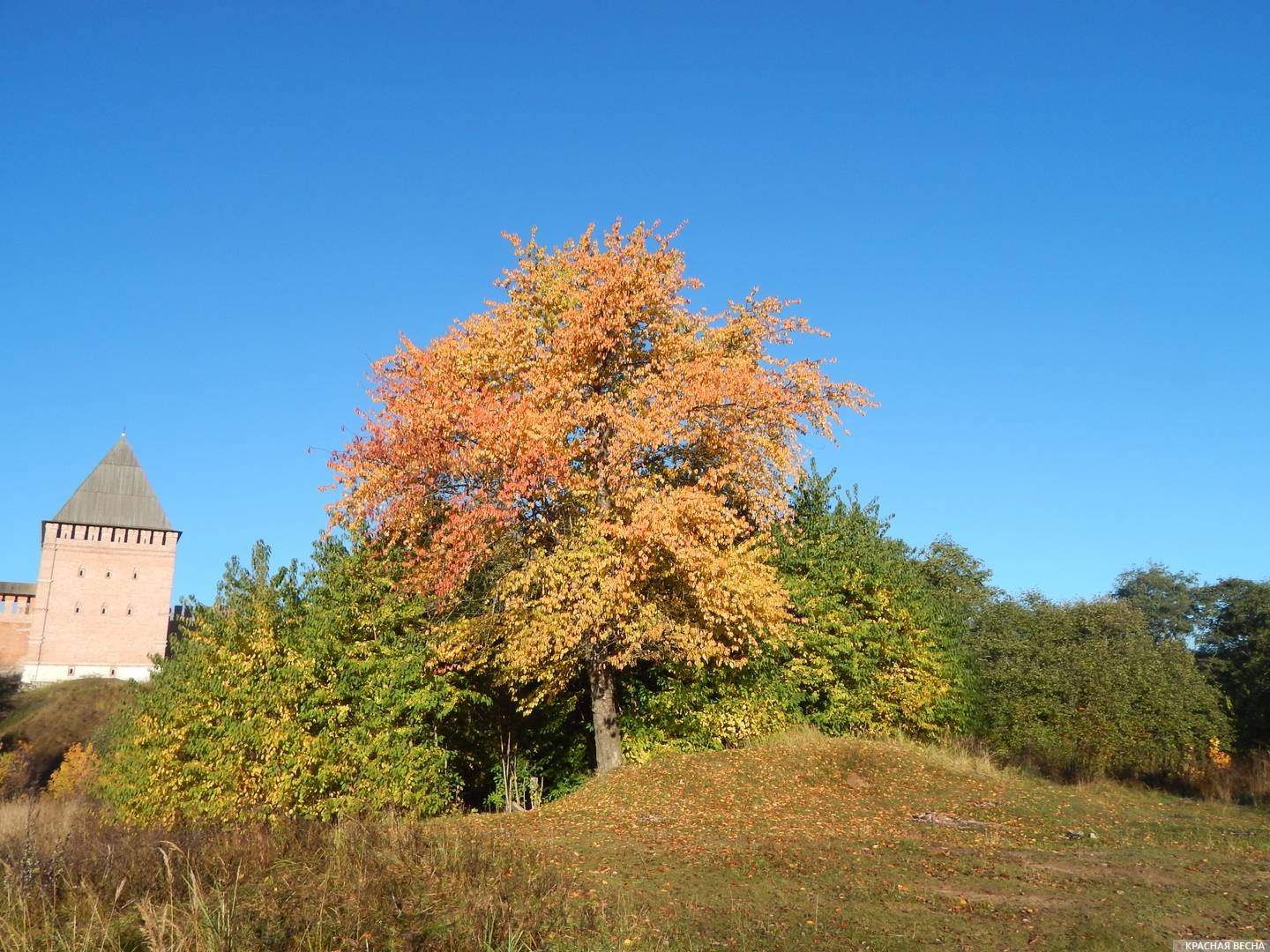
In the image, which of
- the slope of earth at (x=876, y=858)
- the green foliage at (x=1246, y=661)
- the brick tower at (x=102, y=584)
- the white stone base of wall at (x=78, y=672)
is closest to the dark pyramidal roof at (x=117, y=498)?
the brick tower at (x=102, y=584)

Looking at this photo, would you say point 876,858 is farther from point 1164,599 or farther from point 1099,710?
point 1164,599

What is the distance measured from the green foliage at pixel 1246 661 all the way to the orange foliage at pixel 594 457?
25.0 metres

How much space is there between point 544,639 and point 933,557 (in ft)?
141

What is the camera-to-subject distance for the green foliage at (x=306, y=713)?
1516 cm

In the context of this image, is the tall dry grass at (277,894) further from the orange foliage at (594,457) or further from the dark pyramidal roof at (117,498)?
the dark pyramidal roof at (117,498)

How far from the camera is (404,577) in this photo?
16875mm

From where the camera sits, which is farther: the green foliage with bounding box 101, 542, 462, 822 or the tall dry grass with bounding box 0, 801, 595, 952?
the green foliage with bounding box 101, 542, 462, 822

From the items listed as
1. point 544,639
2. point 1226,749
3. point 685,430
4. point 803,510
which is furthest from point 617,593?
point 1226,749

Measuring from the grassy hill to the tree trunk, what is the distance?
3889mm

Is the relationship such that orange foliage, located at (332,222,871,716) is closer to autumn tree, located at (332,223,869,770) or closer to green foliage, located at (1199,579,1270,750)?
autumn tree, located at (332,223,869,770)

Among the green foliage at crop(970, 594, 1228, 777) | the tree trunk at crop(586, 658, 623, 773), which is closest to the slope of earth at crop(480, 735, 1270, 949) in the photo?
the tree trunk at crop(586, 658, 623, 773)

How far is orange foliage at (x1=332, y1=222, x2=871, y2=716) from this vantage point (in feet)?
49.8

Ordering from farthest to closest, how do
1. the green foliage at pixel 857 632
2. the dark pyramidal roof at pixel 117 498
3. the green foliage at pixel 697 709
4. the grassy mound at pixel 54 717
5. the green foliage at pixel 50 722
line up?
the dark pyramidal roof at pixel 117 498 → the grassy mound at pixel 54 717 → the green foliage at pixel 50 722 → the green foliage at pixel 857 632 → the green foliage at pixel 697 709

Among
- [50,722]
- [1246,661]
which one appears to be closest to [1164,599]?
[1246,661]
